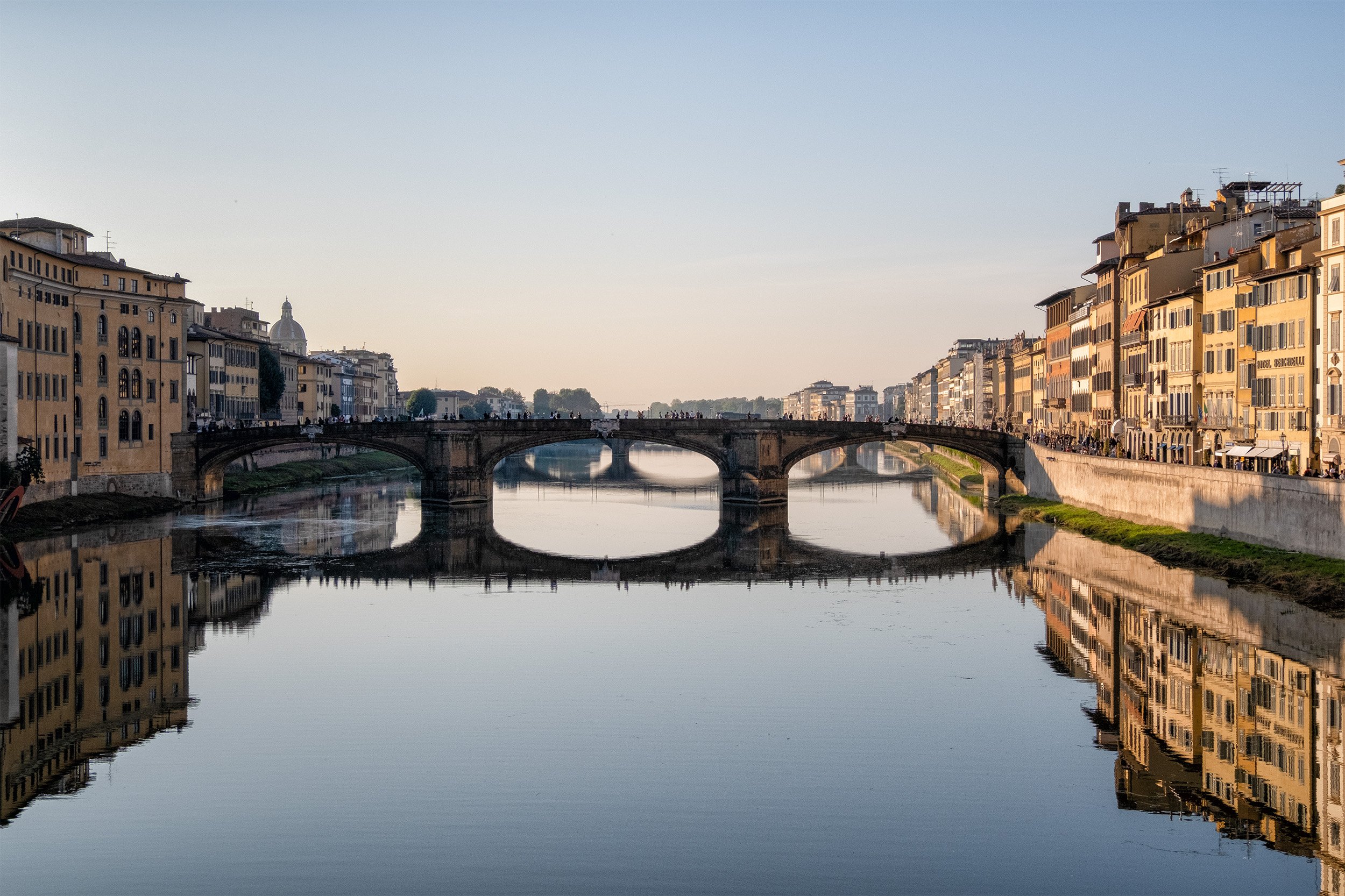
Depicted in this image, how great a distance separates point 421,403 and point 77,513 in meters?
131

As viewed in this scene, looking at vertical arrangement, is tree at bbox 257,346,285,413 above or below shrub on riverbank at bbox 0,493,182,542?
above

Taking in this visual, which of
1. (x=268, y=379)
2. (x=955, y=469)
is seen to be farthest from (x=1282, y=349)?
(x=268, y=379)

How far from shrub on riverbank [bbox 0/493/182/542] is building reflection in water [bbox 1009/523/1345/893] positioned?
37.6 m

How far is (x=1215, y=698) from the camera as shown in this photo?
2853 cm

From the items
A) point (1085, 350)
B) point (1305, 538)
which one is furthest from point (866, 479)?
point (1305, 538)

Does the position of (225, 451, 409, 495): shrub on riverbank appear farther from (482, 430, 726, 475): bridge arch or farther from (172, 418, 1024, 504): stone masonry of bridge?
(482, 430, 726, 475): bridge arch

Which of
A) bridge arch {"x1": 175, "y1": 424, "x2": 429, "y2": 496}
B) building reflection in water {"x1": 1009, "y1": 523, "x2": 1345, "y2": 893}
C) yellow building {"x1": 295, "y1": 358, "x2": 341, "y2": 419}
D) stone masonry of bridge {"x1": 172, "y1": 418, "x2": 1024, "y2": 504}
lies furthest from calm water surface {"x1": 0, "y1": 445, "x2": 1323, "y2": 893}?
yellow building {"x1": 295, "y1": 358, "x2": 341, "y2": 419}

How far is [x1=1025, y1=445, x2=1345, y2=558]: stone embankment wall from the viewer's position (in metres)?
38.2

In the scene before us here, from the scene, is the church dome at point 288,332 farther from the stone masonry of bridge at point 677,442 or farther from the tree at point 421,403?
the stone masonry of bridge at point 677,442

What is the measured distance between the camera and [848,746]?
24.8 m

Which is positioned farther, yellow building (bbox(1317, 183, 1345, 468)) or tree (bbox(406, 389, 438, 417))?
tree (bbox(406, 389, 438, 417))

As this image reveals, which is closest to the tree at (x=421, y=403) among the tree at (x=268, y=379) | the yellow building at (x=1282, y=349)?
the tree at (x=268, y=379)

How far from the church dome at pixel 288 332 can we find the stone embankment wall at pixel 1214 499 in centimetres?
11627

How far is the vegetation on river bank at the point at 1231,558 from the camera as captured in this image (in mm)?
35750
